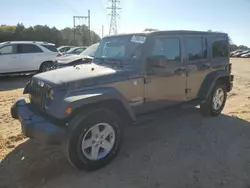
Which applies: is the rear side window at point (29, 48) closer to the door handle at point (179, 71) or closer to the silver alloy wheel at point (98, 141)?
the door handle at point (179, 71)

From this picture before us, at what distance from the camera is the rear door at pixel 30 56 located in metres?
12.9

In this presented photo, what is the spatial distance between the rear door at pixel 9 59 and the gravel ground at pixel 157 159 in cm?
697

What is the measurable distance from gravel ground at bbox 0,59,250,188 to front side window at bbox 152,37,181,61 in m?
1.06

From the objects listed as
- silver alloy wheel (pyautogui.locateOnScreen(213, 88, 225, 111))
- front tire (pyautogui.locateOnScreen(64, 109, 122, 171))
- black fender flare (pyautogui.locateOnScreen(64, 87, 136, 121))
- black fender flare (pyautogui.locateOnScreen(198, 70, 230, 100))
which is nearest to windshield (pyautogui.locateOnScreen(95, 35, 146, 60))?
black fender flare (pyautogui.locateOnScreen(64, 87, 136, 121))

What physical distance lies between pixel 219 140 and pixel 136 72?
2.03 m

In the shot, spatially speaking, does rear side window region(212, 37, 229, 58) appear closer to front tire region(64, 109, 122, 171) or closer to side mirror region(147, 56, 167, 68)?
side mirror region(147, 56, 167, 68)

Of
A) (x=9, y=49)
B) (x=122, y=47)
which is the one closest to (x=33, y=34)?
(x=9, y=49)

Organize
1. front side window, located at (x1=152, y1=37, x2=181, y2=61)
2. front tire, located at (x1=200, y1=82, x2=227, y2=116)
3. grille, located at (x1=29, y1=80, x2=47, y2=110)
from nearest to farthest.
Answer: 1. grille, located at (x1=29, y1=80, x2=47, y2=110)
2. front side window, located at (x1=152, y1=37, x2=181, y2=61)
3. front tire, located at (x1=200, y1=82, x2=227, y2=116)

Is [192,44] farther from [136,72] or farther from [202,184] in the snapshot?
[202,184]

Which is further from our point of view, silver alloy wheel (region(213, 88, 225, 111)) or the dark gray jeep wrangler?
silver alloy wheel (region(213, 88, 225, 111))

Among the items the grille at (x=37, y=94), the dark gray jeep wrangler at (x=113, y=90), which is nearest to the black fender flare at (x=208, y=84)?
the dark gray jeep wrangler at (x=113, y=90)

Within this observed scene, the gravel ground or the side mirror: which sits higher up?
the side mirror

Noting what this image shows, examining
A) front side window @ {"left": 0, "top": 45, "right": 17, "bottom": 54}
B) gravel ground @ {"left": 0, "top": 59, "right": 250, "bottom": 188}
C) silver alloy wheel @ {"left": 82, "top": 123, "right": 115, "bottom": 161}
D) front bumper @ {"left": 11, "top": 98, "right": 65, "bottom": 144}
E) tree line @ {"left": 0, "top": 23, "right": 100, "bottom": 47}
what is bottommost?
gravel ground @ {"left": 0, "top": 59, "right": 250, "bottom": 188}

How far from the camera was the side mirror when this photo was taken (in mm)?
4448
